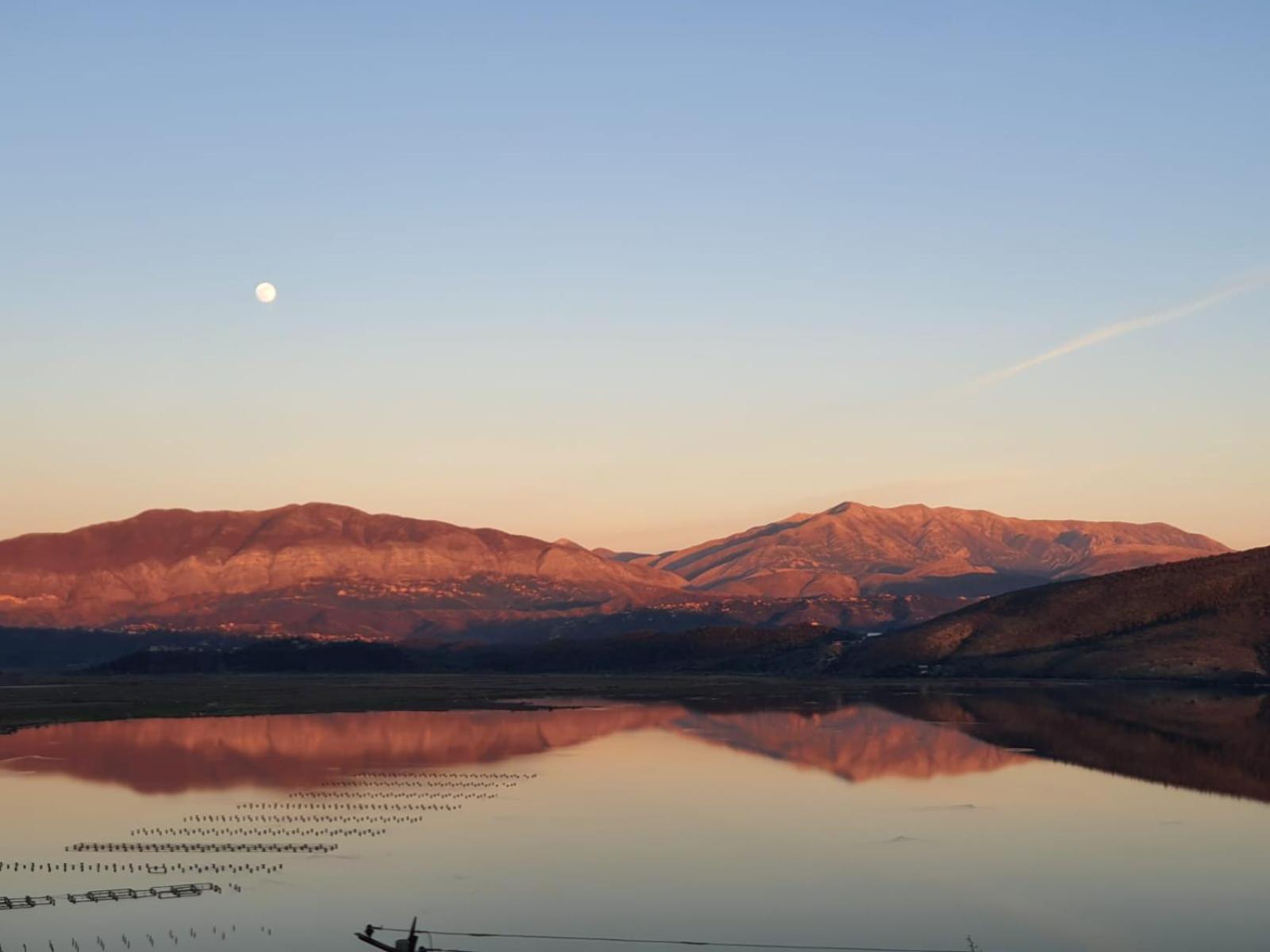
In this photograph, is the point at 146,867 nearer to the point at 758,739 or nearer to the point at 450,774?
the point at 450,774

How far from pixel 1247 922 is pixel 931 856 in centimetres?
1454

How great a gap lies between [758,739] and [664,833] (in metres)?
44.7

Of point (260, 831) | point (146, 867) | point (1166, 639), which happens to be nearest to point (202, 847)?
point (260, 831)

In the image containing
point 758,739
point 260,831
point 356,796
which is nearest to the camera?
point 260,831

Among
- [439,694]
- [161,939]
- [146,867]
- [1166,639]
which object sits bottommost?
[161,939]

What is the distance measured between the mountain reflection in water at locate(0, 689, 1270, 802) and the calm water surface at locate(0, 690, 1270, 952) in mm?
564

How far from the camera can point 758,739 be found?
110562 millimetres

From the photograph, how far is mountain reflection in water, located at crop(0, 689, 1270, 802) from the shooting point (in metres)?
89.8

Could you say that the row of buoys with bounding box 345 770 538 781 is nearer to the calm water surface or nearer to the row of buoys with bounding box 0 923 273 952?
the calm water surface

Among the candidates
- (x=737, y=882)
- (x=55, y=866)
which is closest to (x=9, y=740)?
(x=55, y=866)

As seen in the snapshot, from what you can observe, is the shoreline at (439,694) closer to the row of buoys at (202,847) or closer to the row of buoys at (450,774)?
the row of buoys at (450,774)

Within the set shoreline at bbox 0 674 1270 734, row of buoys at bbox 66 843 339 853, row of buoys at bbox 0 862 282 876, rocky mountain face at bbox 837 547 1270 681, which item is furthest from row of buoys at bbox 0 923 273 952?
rocky mountain face at bbox 837 547 1270 681

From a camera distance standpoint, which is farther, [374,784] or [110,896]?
[374,784]

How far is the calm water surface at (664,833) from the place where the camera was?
4812 cm
